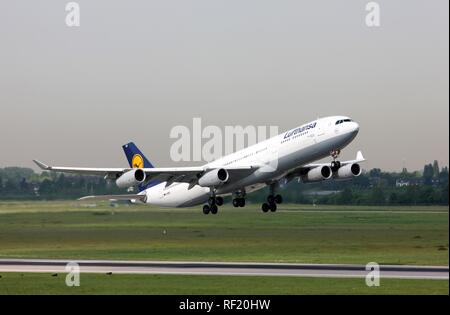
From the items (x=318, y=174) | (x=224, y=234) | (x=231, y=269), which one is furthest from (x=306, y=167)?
(x=231, y=269)

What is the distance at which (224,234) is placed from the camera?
2849 inches

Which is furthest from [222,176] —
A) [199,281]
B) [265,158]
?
[199,281]

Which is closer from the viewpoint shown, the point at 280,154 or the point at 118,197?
the point at 280,154

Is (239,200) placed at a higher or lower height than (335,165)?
lower

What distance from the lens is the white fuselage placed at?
193 feet

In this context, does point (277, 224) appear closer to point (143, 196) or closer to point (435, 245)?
point (143, 196)

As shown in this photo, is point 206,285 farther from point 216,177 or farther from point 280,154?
point 216,177

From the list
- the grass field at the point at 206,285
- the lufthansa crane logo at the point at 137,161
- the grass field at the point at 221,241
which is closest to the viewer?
the grass field at the point at 206,285

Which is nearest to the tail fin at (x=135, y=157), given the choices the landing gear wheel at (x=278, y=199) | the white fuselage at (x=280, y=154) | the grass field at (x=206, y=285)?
the white fuselage at (x=280, y=154)

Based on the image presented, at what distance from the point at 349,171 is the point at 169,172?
12.0 m

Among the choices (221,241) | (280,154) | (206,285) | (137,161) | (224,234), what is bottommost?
(206,285)

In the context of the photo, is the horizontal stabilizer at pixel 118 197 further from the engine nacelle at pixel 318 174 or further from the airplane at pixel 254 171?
the engine nacelle at pixel 318 174

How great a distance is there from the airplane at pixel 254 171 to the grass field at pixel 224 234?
2.88m

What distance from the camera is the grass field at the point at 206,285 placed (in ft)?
135
